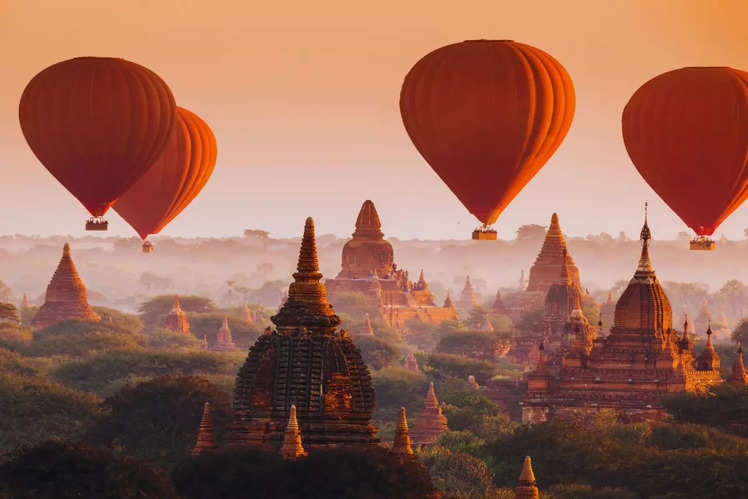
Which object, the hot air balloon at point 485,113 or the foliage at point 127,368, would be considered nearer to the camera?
the hot air balloon at point 485,113

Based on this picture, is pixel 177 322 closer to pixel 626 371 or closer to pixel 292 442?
pixel 626 371

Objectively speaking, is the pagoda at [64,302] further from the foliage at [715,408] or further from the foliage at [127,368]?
the foliage at [715,408]

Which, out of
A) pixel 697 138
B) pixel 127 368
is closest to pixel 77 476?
pixel 697 138

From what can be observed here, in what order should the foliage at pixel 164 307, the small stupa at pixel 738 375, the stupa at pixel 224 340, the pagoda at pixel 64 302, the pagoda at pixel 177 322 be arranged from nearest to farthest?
the small stupa at pixel 738 375 → the pagoda at pixel 64 302 → the stupa at pixel 224 340 → the pagoda at pixel 177 322 → the foliage at pixel 164 307

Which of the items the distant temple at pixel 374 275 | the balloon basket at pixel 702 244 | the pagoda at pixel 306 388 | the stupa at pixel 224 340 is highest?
the distant temple at pixel 374 275

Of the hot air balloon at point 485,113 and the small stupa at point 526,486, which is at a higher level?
the hot air balloon at point 485,113

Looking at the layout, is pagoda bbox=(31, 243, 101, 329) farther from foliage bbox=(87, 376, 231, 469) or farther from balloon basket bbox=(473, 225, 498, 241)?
balloon basket bbox=(473, 225, 498, 241)

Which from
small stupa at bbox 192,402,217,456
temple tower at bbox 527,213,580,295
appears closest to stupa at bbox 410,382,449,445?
small stupa at bbox 192,402,217,456

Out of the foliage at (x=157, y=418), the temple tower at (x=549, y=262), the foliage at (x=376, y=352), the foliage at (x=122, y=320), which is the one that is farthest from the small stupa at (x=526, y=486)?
the foliage at (x=122, y=320)
